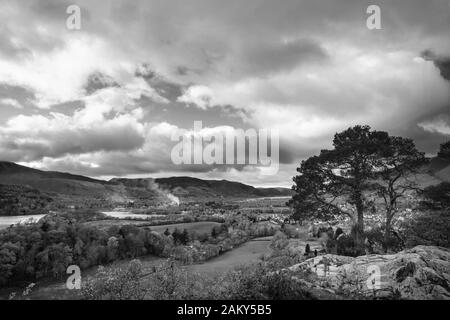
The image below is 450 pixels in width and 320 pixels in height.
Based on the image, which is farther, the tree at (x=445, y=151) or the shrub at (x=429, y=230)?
the tree at (x=445, y=151)

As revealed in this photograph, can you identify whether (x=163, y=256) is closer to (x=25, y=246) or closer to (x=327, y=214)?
(x=25, y=246)

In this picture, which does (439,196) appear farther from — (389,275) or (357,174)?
(389,275)

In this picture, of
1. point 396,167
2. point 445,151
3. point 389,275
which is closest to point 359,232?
point 396,167

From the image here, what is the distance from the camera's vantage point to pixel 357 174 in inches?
1139

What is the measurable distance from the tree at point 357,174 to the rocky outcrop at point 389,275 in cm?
1256

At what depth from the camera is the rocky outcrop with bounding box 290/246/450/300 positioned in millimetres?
12810

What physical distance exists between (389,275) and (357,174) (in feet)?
53.7

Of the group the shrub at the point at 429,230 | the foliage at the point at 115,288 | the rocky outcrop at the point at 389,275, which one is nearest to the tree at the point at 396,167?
the shrub at the point at 429,230

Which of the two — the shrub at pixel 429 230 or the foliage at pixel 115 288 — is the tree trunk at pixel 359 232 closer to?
the shrub at pixel 429 230

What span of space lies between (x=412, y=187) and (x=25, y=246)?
93.7 m

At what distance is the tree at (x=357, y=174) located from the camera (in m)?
27.8

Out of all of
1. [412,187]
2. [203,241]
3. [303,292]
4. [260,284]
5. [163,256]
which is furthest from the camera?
[203,241]
